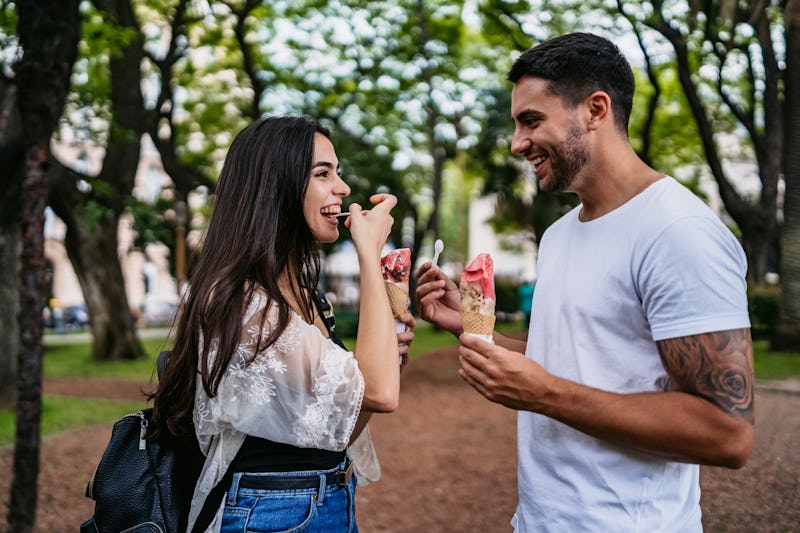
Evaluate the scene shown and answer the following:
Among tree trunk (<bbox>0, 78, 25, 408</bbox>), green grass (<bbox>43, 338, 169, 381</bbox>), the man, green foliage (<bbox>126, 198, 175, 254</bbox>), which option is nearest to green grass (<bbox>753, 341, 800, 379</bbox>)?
green foliage (<bbox>126, 198, 175, 254</bbox>)

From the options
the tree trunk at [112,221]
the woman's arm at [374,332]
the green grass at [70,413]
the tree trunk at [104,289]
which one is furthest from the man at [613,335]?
the tree trunk at [104,289]

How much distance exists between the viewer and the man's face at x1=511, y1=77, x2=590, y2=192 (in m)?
2.07

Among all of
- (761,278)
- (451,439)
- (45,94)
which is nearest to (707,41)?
(761,278)

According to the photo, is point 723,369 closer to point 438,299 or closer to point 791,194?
point 438,299

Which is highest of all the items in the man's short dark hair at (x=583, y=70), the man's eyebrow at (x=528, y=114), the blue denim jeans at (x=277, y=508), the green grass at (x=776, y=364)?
the man's short dark hair at (x=583, y=70)

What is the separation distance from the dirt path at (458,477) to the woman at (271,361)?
4175mm

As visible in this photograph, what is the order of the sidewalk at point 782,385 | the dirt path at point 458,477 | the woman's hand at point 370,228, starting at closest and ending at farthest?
the woman's hand at point 370,228 → the dirt path at point 458,477 → the sidewalk at point 782,385

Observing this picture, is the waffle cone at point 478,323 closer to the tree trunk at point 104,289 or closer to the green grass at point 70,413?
the green grass at point 70,413

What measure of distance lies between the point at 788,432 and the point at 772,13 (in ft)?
29.3

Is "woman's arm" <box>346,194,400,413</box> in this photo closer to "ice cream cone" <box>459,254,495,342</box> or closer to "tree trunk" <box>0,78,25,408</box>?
"ice cream cone" <box>459,254,495,342</box>

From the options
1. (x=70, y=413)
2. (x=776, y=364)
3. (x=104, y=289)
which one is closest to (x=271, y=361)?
(x=70, y=413)

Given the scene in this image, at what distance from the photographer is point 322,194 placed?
8.08ft

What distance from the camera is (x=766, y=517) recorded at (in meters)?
5.84

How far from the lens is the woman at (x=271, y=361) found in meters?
2.05
